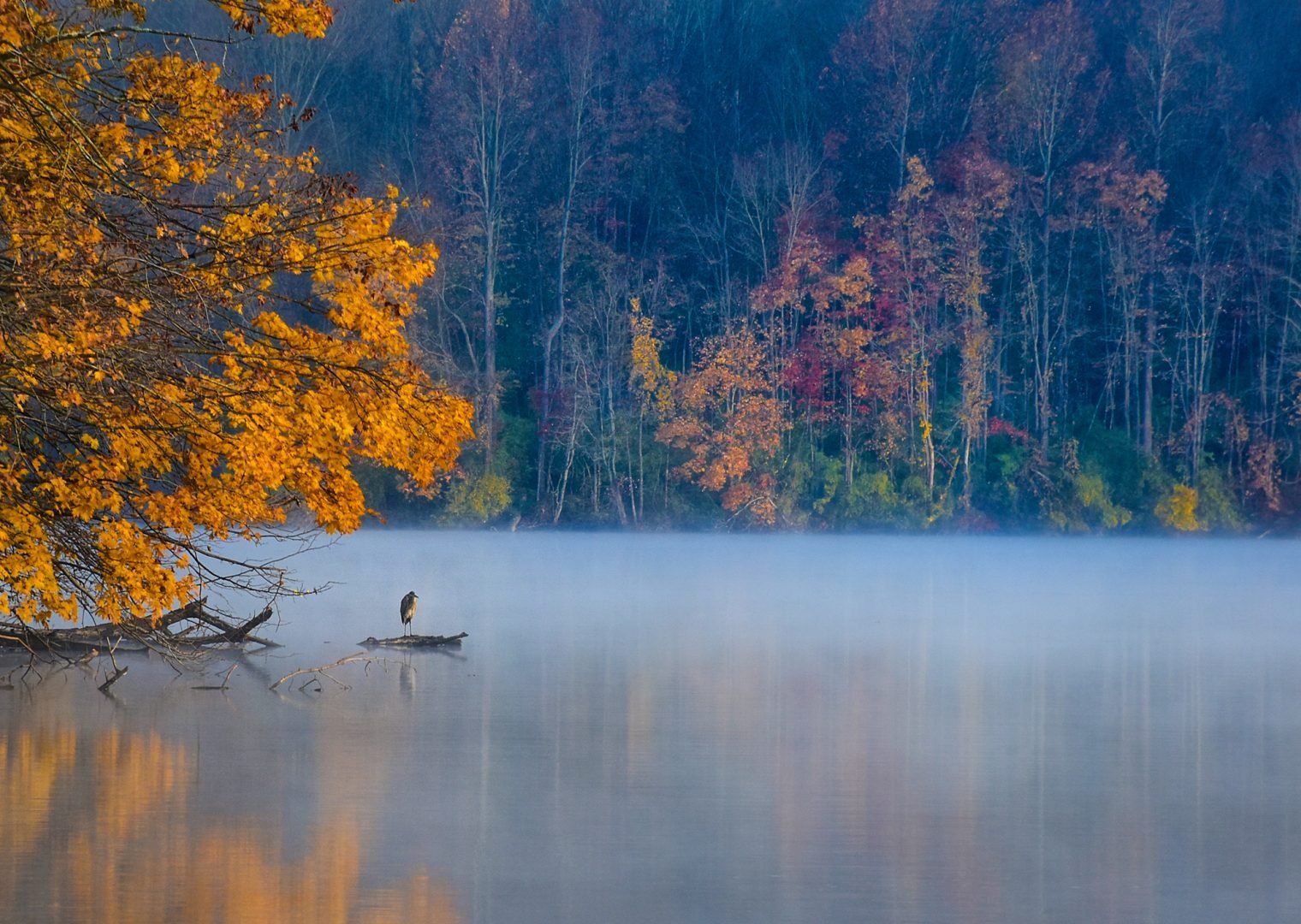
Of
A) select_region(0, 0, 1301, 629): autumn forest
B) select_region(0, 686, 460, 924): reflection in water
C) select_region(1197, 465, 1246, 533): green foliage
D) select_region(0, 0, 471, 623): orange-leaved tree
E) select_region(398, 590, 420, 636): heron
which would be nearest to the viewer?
select_region(0, 686, 460, 924): reflection in water

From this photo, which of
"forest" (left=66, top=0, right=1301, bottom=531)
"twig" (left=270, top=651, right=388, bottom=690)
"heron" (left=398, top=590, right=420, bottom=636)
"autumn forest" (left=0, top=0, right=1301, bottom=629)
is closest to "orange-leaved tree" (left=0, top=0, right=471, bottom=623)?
"twig" (left=270, top=651, right=388, bottom=690)

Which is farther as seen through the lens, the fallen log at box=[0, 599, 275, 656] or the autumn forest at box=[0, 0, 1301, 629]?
the autumn forest at box=[0, 0, 1301, 629]

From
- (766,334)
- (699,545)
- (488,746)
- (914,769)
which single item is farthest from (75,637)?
(766,334)

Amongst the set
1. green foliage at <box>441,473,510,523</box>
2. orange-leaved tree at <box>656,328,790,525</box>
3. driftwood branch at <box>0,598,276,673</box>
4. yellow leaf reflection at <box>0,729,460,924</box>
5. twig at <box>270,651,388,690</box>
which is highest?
orange-leaved tree at <box>656,328,790,525</box>

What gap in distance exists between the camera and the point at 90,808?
29.9ft

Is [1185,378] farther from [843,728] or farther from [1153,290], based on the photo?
[843,728]

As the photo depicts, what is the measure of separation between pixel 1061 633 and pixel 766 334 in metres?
26.6

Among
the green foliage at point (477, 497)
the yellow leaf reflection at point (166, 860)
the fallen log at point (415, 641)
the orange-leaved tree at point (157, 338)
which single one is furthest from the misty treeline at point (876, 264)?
the yellow leaf reflection at point (166, 860)

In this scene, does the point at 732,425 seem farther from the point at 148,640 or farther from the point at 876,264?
the point at 148,640

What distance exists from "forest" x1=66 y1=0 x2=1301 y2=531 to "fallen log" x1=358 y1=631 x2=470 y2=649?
25.1 metres

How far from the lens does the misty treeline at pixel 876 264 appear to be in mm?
43906

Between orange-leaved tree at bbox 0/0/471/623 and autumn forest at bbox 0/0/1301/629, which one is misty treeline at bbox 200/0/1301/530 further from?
orange-leaved tree at bbox 0/0/471/623

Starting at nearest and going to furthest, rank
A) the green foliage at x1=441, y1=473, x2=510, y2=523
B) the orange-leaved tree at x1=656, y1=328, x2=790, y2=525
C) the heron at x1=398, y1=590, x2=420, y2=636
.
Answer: the heron at x1=398, y1=590, x2=420, y2=636, the orange-leaved tree at x1=656, y1=328, x2=790, y2=525, the green foliage at x1=441, y1=473, x2=510, y2=523

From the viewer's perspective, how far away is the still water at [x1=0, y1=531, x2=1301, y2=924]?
750 cm
